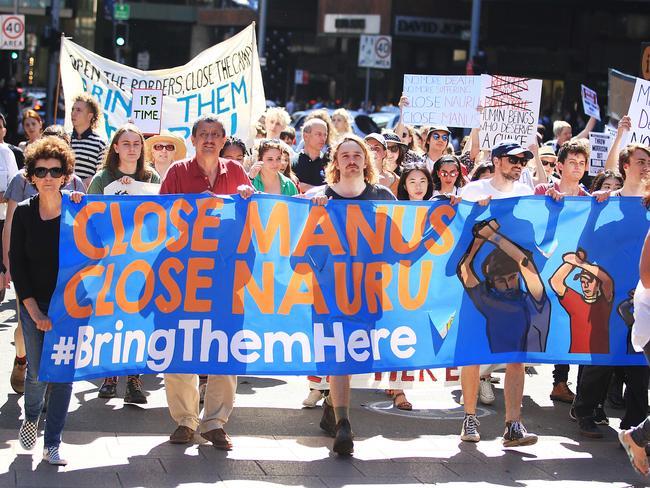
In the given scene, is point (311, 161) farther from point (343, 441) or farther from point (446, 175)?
point (343, 441)

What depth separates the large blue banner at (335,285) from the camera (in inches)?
268

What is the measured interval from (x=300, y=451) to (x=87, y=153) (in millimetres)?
3928

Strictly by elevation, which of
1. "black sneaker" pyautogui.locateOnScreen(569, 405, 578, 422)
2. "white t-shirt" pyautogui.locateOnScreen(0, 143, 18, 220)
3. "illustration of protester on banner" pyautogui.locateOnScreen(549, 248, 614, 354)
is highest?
"white t-shirt" pyautogui.locateOnScreen(0, 143, 18, 220)

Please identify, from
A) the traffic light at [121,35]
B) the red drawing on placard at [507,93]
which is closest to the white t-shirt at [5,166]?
the red drawing on placard at [507,93]

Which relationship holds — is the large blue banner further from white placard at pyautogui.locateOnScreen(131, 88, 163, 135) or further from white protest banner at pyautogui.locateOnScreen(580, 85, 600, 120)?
white protest banner at pyautogui.locateOnScreen(580, 85, 600, 120)

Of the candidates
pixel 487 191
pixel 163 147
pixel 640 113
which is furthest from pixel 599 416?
pixel 163 147

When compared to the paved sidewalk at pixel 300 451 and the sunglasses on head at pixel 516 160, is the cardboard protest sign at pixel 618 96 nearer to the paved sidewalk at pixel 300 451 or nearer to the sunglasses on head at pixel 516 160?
the paved sidewalk at pixel 300 451

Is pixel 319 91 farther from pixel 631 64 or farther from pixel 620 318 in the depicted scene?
pixel 620 318

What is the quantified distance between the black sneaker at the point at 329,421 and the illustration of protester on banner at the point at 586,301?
151cm

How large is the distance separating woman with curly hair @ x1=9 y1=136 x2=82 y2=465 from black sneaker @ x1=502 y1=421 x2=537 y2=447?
2.58m

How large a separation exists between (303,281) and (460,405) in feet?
6.74

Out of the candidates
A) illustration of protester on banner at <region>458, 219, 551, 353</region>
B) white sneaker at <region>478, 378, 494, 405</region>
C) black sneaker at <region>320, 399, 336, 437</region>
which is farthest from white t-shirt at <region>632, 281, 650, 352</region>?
white sneaker at <region>478, 378, 494, 405</region>

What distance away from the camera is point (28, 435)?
6562mm

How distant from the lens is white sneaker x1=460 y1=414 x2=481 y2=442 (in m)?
7.35
